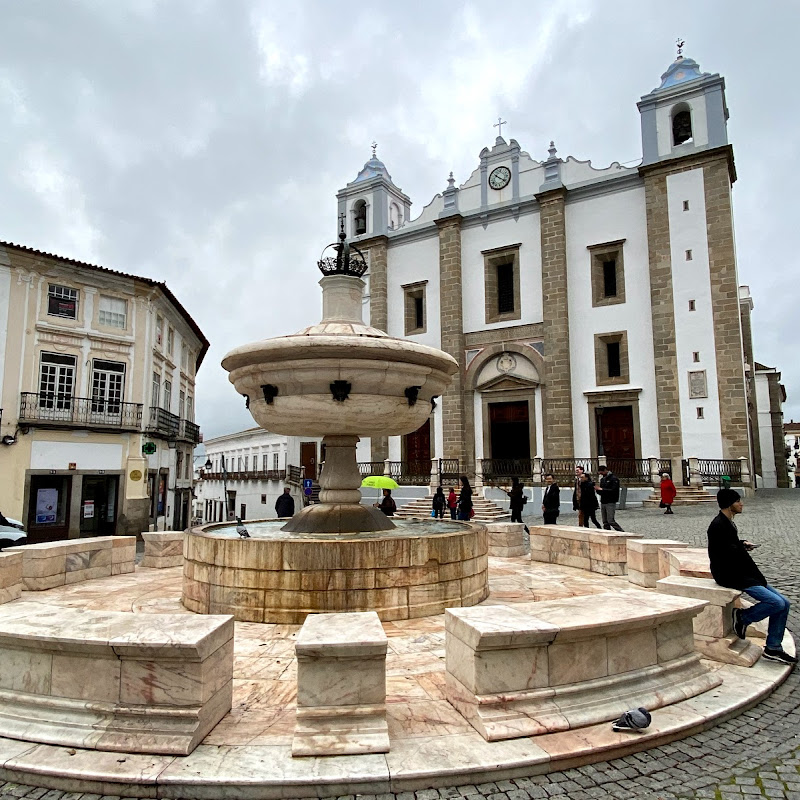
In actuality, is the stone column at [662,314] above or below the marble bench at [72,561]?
above

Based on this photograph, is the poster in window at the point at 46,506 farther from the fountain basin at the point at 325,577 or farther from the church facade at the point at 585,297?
the fountain basin at the point at 325,577

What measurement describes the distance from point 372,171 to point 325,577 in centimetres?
2756

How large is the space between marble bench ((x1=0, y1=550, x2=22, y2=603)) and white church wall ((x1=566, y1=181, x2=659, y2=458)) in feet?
62.4

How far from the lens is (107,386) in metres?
19.6

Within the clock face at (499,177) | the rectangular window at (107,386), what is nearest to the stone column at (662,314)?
Result: the clock face at (499,177)

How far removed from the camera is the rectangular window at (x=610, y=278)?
74.0 ft

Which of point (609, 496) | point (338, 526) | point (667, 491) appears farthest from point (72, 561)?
point (667, 491)

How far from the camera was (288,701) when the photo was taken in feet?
10.8

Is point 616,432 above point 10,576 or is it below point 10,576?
above

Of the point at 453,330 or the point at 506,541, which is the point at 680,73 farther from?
the point at 506,541

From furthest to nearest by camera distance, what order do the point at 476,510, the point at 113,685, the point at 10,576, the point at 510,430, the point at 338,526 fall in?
the point at 510,430 → the point at 476,510 → the point at 338,526 → the point at 10,576 → the point at 113,685

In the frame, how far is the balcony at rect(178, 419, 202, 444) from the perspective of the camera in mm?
24875

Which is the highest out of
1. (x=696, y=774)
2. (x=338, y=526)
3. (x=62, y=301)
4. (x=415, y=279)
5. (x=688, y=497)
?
(x=415, y=279)

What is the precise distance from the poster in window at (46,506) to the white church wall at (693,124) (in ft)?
76.0
